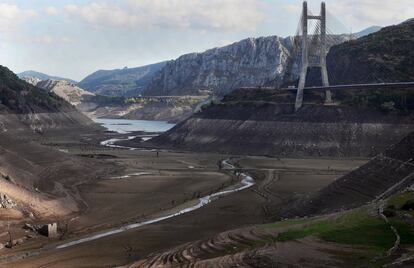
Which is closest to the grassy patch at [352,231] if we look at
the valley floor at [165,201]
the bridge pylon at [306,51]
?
the valley floor at [165,201]

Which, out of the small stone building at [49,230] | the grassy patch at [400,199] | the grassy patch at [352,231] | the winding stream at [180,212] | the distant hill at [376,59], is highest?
the distant hill at [376,59]

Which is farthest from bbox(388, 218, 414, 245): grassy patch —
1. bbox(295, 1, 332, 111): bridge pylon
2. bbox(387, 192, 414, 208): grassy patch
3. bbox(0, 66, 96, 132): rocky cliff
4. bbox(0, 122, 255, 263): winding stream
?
bbox(0, 66, 96, 132): rocky cliff

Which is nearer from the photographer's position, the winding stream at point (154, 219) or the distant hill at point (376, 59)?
the winding stream at point (154, 219)

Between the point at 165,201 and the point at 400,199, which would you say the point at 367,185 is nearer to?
the point at 400,199

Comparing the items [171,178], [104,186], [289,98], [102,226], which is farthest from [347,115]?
[102,226]

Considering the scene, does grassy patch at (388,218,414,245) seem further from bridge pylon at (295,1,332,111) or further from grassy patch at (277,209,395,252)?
bridge pylon at (295,1,332,111)

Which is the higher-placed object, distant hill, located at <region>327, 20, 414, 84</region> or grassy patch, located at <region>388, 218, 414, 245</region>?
distant hill, located at <region>327, 20, 414, 84</region>

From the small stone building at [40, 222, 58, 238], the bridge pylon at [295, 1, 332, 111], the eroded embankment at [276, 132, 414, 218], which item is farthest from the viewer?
the bridge pylon at [295, 1, 332, 111]

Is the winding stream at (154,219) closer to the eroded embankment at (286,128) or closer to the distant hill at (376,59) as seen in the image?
Result: the eroded embankment at (286,128)
